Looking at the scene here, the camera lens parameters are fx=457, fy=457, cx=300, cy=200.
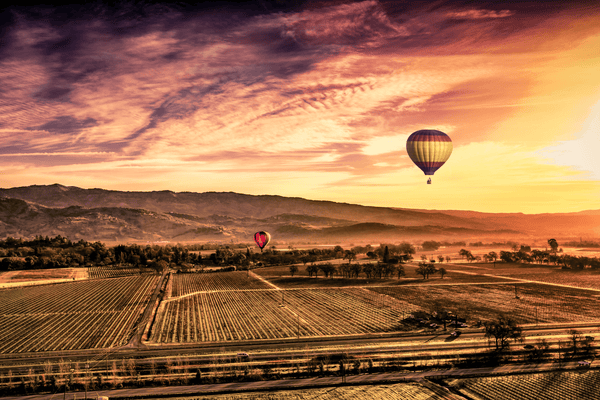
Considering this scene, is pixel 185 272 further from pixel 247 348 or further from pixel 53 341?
pixel 247 348

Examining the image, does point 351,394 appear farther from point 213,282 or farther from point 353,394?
point 213,282

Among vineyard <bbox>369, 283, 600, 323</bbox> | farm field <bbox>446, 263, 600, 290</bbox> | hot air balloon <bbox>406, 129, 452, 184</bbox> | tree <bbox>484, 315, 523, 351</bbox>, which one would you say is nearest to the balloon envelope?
hot air balloon <bbox>406, 129, 452, 184</bbox>

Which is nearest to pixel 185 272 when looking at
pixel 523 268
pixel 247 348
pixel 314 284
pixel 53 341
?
pixel 314 284

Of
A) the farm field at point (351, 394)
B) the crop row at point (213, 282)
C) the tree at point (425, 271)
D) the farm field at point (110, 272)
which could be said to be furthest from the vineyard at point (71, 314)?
the tree at point (425, 271)

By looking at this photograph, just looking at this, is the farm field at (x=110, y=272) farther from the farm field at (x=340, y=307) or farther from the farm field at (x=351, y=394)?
the farm field at (x=351, y=394)

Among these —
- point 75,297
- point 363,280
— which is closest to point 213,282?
point 75,297

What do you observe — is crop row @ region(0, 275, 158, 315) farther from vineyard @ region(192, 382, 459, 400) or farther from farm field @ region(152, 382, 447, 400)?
vineyard @ region(192, 382, 459, 400)
